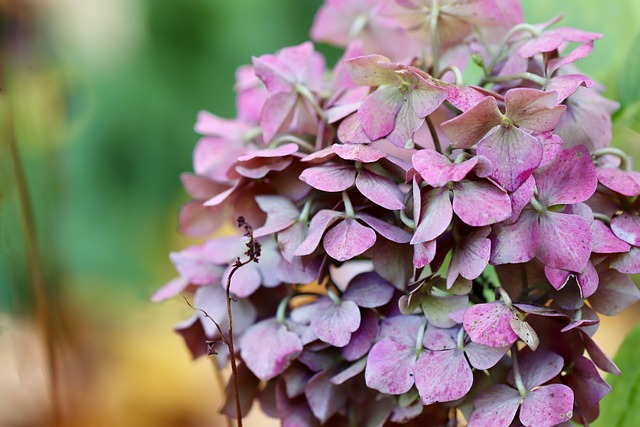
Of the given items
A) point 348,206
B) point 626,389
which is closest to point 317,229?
point 348,206

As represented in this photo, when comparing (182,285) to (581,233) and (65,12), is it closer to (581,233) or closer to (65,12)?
(581,233)

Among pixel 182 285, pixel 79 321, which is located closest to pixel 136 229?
pixel 79 321

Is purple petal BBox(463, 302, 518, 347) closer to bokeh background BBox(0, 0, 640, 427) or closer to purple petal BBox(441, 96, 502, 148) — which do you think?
purple petal BBox(441, 96, 502, 148)

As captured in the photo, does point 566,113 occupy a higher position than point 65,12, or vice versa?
point 566,113

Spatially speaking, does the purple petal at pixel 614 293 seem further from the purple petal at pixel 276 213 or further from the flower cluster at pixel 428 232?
the purple petal at pixel 276 213

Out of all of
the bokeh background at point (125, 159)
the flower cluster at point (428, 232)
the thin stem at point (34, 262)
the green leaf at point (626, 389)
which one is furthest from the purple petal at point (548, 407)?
the bokeh background at point (125, 159)

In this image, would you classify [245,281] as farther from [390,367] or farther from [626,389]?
[626,389]

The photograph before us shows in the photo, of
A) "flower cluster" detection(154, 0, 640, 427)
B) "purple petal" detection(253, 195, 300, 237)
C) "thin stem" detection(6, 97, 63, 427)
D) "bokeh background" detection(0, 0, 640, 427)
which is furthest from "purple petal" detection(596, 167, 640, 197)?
"bokeh background" detection(0, 0, 640, 427)
